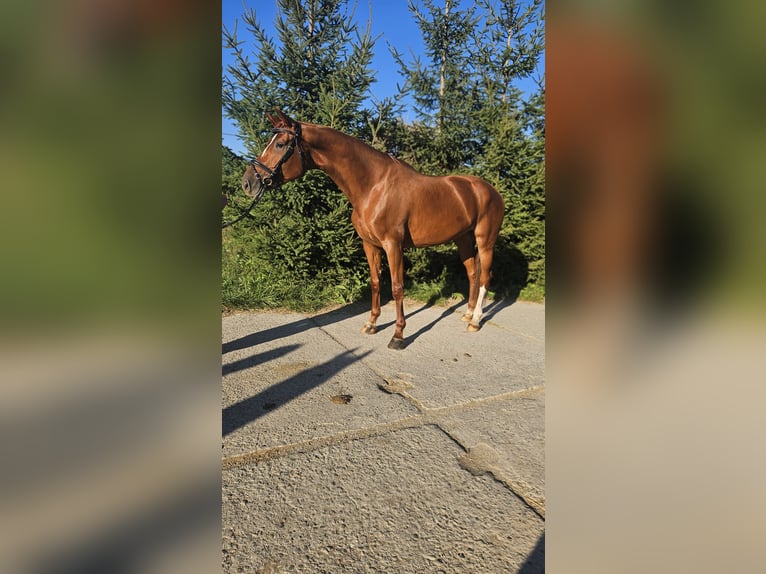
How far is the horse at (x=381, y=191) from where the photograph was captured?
10.0 feet

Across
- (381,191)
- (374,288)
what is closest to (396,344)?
(374,288)

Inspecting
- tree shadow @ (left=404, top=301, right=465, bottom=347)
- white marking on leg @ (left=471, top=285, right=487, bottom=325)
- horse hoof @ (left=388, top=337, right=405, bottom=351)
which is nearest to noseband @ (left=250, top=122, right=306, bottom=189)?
horse hoof @ (left=388, top=337, right=405, bottom=351)

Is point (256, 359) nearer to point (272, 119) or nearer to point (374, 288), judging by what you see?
point (374, 288)

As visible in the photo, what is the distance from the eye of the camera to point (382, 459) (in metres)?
1.65

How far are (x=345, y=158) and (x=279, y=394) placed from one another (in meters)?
1.95

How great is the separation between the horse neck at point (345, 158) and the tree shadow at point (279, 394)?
4.74 feet

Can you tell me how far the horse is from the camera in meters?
3.05
